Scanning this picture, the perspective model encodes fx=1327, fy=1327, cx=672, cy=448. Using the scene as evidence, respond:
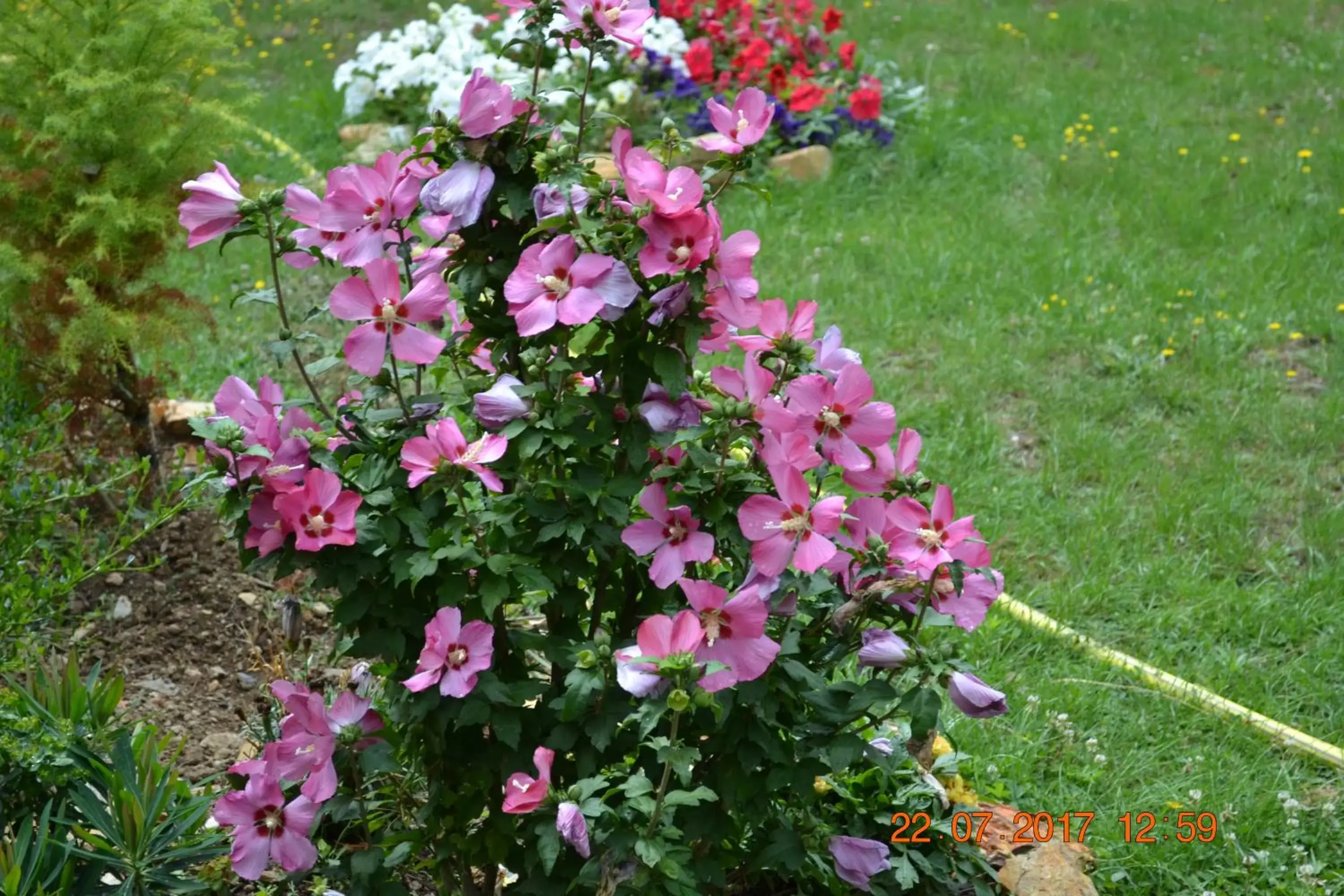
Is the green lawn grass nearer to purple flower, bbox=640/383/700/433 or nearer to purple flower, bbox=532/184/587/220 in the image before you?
purple flower, bbox=640/383/700/433

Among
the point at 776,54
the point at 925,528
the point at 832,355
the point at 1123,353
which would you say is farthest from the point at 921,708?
the point at 776,54

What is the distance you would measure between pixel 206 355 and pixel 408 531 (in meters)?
3.13

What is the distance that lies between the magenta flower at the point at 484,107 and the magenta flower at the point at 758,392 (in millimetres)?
389

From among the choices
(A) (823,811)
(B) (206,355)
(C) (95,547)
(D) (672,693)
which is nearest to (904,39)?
(B) (206,355)

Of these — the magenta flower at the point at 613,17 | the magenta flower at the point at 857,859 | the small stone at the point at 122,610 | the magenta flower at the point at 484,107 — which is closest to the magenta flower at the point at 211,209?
the magenta flower at the point at 484,107

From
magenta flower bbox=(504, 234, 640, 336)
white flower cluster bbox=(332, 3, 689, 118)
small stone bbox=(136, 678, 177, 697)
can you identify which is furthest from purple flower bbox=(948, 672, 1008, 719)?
white flower cluster bbox=(332, 3, 689, 118)

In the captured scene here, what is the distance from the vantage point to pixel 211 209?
1576mm

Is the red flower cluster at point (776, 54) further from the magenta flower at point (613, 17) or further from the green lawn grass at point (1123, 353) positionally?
the magenta flower at point (613, 17)

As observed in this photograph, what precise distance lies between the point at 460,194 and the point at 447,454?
30 cm

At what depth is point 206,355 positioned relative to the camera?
4.49 m

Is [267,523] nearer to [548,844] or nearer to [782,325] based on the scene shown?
[548,844]

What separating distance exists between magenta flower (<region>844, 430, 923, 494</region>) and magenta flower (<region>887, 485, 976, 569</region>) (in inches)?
2.3

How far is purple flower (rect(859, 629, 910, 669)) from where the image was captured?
5.26 feet

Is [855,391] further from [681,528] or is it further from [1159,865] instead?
[1159,865]
